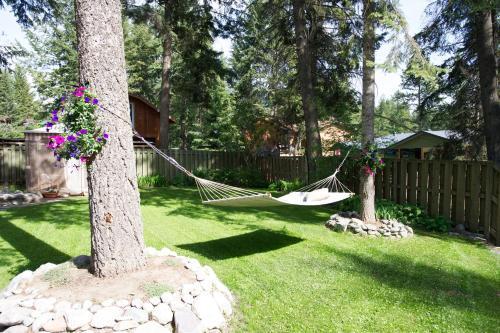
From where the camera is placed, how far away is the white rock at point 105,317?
2473 millimetres

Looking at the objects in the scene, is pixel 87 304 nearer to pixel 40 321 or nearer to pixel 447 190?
pixel 40 321

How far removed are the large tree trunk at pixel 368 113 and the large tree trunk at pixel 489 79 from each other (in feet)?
8.02

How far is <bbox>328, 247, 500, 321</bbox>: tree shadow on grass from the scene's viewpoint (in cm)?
326

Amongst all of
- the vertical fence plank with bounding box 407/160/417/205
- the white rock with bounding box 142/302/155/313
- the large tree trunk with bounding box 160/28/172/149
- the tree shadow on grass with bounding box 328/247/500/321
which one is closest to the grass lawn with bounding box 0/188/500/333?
the tree shadow on grass with bounding box 328/247/500/321

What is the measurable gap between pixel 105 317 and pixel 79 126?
5.03ft

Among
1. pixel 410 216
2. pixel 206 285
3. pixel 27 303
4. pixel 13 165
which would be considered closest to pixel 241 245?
pixel 206 285

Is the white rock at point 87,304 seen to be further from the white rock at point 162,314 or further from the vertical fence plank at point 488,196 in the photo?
the vertical fence plank at point 488,196

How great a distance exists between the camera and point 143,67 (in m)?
25.3

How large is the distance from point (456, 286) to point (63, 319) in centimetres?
355

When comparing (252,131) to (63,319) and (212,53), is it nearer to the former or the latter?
(212,53)

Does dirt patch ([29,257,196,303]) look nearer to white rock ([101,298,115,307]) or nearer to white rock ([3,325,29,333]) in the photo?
white rock ([101,298,115,307])

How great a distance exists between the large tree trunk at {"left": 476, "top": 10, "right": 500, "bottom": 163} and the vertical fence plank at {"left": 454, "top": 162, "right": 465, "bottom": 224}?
137 cm

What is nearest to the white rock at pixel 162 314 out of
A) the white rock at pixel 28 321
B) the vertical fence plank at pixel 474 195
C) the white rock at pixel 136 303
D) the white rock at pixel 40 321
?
the white rock at pixel 136 303

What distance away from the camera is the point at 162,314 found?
103 inches
